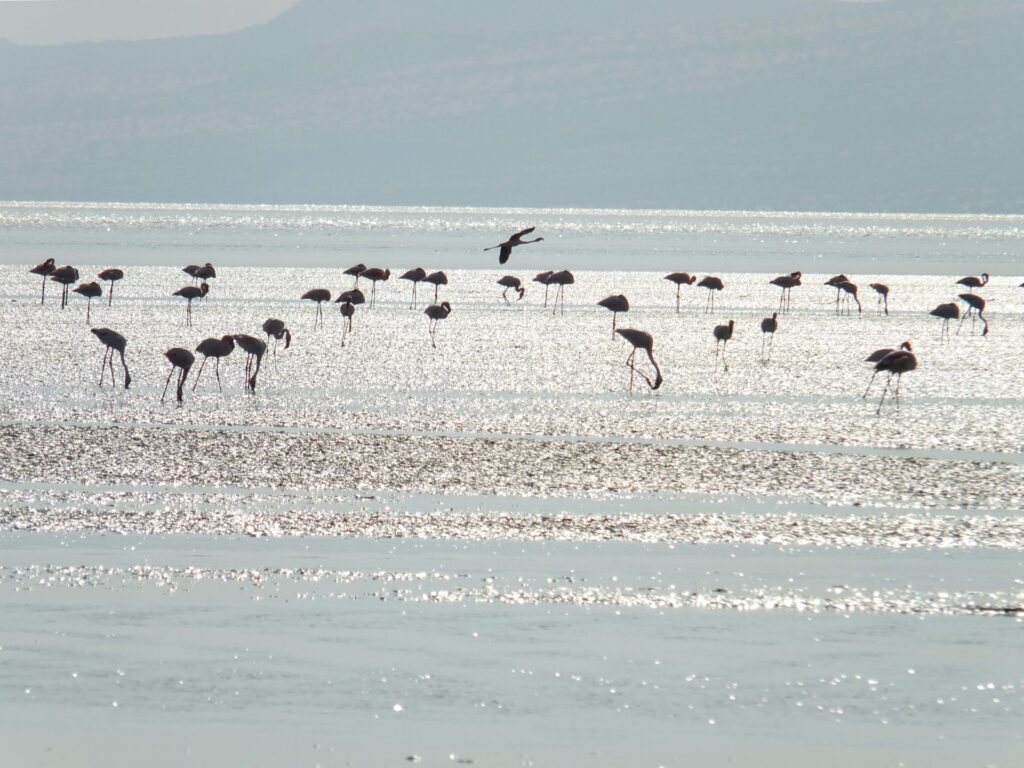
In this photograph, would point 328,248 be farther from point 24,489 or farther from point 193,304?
point 24,489

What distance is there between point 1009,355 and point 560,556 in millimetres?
14799

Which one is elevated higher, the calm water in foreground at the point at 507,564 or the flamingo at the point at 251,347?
the flamingo at the point at 251,347

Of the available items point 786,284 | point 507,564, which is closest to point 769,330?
point 786,284

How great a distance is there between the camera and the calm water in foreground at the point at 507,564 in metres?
6.61

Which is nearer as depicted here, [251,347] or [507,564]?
[507,564]

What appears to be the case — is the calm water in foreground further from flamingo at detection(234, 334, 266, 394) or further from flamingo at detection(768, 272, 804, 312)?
flamingo at detection(768, 272, 804, 312)

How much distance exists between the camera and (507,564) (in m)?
9.26

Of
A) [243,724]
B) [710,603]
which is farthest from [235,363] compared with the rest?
[243,724]

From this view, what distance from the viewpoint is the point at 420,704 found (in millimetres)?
6832

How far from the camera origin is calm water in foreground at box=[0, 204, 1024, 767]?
6.61m

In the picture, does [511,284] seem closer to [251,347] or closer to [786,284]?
[786,284]

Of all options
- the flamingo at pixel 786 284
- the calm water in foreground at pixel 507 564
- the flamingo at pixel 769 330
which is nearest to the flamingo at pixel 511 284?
the flamingo at pixel 786 284

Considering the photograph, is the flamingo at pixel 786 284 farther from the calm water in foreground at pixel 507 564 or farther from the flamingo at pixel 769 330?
the calm water in foreground at pixel 507 564

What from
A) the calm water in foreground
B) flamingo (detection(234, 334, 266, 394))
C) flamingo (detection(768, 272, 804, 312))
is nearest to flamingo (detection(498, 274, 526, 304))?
flamingo (detection(768, 272, 804, 312))
